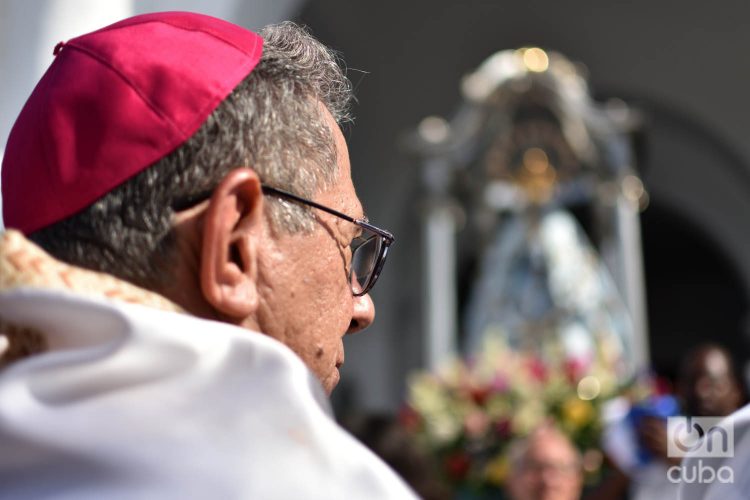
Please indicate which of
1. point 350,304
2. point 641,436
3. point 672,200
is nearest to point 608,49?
point 672,200

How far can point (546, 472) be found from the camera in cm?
313

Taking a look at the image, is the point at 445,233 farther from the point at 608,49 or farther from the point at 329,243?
the point at 329,243

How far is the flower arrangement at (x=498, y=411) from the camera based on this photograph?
402 centimetres

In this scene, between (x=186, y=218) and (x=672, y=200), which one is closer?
(x=186, y=218)

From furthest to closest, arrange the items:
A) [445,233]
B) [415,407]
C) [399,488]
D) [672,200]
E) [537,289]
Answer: [672,200] → [445,233] → [537,289] → [415,407] → [399,488]

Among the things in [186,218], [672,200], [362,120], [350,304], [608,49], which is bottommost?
[672,200]

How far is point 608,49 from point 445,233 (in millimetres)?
1569

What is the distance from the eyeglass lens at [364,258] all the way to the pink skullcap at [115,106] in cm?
22

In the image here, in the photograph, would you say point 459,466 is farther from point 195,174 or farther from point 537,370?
point 195,174

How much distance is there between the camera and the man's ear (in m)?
0.93

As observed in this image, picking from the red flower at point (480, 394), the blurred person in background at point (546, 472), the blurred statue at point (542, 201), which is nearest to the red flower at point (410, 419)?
the red flower at point (480, 394)

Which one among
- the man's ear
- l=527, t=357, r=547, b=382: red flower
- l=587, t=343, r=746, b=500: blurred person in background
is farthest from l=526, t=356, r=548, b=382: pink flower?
the man's ear

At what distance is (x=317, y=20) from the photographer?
6562 millimetres

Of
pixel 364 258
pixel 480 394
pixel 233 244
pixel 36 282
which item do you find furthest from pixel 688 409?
pixel 36 282
